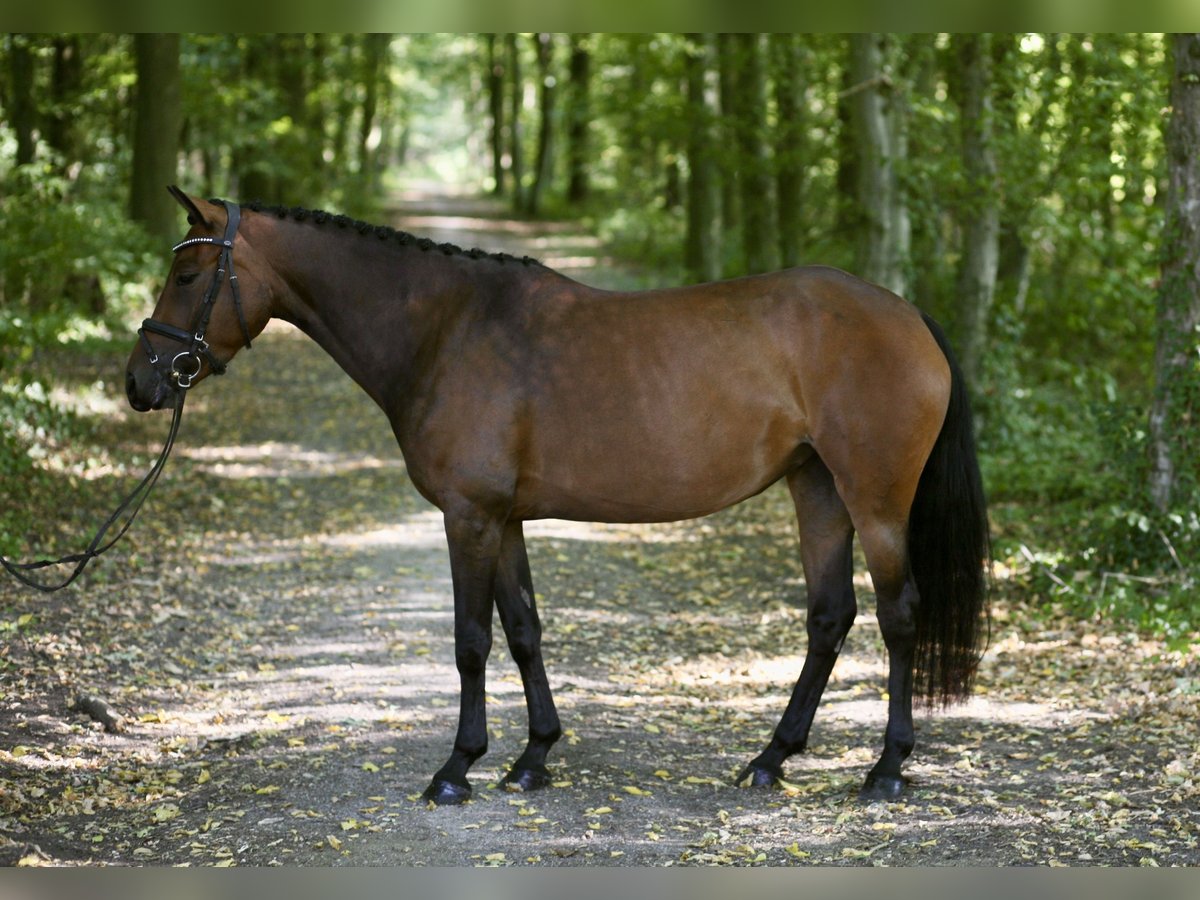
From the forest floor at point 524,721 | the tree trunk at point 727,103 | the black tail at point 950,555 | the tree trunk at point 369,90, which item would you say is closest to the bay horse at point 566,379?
the black tail at point 950,555

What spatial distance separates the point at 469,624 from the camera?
4.95m

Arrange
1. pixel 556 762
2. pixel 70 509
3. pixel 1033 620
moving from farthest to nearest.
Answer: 1. pixel 70 509
2. pixel 1033 620
3. pixel 556 762

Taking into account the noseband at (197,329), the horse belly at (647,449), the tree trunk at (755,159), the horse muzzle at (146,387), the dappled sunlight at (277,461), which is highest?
the tree trunk at (755,159)

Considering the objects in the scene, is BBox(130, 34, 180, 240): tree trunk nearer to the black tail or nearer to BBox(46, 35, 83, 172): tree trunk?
BBox(46, 35, 83, 172): tree trunk

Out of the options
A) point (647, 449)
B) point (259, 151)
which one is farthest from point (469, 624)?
point (259, 151)

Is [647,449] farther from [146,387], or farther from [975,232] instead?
[975,232]

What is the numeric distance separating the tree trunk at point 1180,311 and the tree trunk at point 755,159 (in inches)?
283

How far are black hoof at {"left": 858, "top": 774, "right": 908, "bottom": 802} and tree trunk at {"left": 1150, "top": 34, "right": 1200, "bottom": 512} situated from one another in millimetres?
3397

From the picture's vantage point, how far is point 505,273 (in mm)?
5070

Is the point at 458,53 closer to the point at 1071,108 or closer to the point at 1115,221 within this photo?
the point at 1115,221

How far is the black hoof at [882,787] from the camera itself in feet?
16.3

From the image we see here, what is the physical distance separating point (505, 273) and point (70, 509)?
198 inches

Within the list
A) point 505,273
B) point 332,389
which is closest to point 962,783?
point 505,273

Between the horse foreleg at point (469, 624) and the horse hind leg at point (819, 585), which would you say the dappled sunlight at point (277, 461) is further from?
the horse hind leg at point (819, 585)
